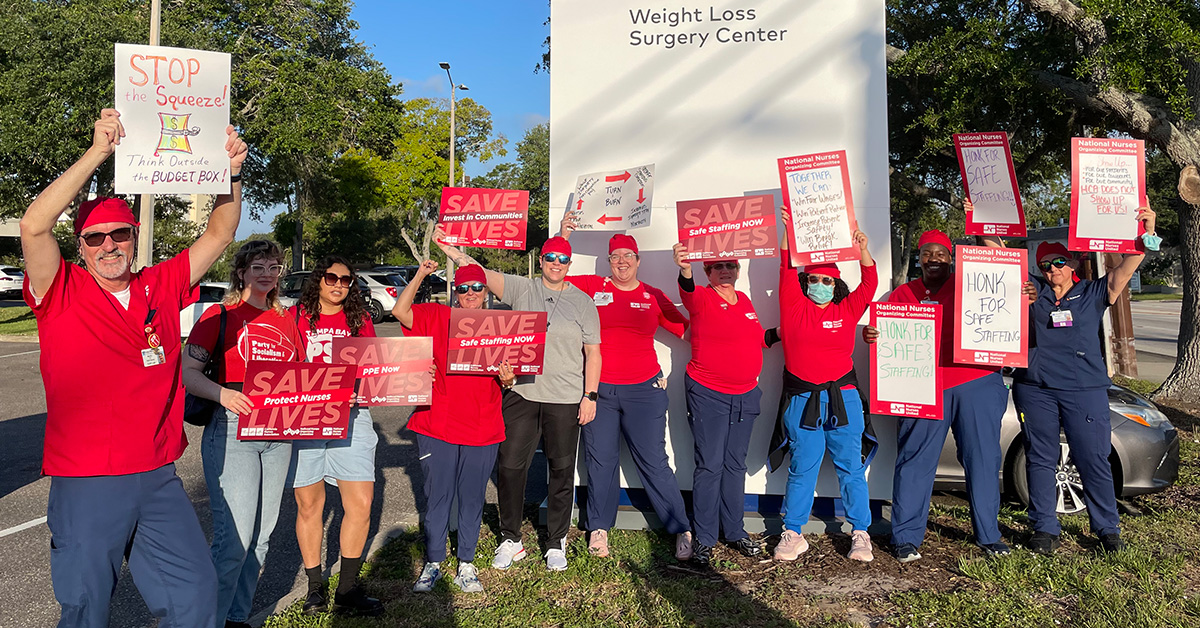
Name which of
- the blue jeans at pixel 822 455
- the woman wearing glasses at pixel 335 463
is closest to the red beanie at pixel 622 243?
the blue jeans at pixel 822 455

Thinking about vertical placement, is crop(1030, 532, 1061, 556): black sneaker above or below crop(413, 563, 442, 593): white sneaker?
above

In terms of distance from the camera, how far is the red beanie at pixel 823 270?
206 inches

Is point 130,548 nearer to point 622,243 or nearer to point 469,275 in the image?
point 469,275

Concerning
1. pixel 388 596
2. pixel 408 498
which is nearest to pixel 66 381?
pixel 388 596

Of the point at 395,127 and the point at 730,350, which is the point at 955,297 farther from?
the point at 395,127

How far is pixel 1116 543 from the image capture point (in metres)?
5.06

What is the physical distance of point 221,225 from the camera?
11.1 feet

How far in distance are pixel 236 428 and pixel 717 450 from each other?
2929mm

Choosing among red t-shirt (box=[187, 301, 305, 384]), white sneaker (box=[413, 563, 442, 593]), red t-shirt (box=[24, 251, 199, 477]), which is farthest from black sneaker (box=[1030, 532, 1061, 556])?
red t-shirt (box=[24, 251, 199, 477])

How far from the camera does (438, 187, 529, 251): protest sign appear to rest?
18.1ft

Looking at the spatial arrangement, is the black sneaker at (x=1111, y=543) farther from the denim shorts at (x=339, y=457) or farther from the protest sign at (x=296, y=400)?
the protest sign at (x=296, y=400)

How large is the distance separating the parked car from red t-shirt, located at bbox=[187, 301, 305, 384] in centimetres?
488

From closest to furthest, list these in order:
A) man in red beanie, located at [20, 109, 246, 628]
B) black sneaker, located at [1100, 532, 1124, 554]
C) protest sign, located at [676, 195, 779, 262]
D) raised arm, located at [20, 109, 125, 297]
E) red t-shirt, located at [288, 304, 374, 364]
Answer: raised arm, located at [20, 109, 125, 297] < man in red beanie, located at [20, 109, 246, 628] < red t-shirt, located at [288, 304, 374, 364] < black sneaker, located at [1100, 532, 1124, 554] < protest sign, located at [676, 195, 779, 262]

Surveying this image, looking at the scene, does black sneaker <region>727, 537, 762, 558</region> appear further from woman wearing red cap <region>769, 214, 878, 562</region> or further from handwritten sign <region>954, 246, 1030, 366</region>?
handwritten sign <region>954, 246, 1030, 366</region>
